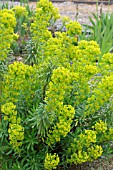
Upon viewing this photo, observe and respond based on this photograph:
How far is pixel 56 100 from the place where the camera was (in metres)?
2.69

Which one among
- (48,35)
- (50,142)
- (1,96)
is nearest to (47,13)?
A: (48,35)

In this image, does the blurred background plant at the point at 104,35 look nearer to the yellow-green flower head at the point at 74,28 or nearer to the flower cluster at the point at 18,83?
the flower cluster at the point at 18,83

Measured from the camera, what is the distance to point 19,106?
3.17 m

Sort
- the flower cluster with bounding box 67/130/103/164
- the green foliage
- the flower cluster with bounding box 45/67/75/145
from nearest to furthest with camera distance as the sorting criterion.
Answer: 1. the flower cluster with bounding box 45/67/75/145
2. the flower cluster with bounding box 67/130/103/164
3. the green foliage

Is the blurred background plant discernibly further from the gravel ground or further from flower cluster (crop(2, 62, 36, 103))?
flower cluster (crop(2, 62, 36, 103))

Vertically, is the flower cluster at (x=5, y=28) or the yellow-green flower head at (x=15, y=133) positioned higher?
the flower cluster at (x=5, y=28)

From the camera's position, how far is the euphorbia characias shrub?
9.02 ft

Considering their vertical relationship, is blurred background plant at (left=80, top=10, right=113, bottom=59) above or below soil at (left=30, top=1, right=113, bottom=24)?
below

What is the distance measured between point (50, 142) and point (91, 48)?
2.39 ft

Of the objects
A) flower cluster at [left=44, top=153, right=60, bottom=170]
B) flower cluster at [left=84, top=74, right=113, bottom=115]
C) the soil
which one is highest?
the soil

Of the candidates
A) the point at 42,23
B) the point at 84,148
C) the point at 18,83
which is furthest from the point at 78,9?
the point at 18,83

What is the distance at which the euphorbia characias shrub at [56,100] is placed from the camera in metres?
2.75

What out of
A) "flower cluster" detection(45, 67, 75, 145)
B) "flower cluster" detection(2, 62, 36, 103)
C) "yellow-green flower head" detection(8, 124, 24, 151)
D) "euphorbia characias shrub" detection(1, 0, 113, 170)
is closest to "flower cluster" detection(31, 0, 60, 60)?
"euphorbia characias shrub" detection(1, 0, 113, 170)

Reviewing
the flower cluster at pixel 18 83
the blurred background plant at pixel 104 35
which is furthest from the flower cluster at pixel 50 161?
the blurred background plant at pixel 104 35
